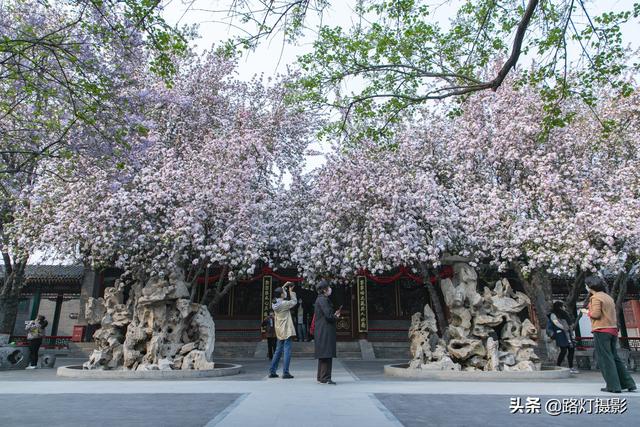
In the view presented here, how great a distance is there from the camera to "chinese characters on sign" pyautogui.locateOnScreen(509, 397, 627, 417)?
194 inches

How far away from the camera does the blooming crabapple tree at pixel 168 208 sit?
13.4 m

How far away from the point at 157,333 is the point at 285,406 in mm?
7090

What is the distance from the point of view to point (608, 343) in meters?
6.66

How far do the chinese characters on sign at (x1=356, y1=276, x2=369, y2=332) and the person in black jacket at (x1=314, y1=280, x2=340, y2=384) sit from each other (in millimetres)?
12448

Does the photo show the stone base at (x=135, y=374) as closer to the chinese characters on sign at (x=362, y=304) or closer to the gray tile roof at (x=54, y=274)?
the chinese characters on sign at (x=362, y=304)

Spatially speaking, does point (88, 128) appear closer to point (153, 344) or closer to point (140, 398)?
point (140, 398)

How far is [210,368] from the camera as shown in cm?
1080

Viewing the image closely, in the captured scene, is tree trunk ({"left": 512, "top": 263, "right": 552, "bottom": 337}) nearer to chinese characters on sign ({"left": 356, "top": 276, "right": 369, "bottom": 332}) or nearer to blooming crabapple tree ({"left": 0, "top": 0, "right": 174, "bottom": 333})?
chinese characters on sign ({"left": 356, "top": 276, "right": 369, "bottom": 332})

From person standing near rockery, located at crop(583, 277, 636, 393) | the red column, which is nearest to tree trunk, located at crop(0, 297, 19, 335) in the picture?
person standing near rockery, located at crop(583, 277, 636, 393)

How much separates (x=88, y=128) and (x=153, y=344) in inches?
221

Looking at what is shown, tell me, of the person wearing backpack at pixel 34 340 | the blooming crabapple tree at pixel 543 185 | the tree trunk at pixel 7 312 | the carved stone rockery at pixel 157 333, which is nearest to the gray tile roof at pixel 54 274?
the tree trunk at pixel 7 312

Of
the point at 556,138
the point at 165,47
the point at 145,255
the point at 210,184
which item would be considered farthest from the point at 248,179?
the point at 556,138

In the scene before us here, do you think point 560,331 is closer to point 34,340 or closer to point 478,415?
point 478,415

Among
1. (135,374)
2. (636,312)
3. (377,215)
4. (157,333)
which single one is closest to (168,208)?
(157,333)
